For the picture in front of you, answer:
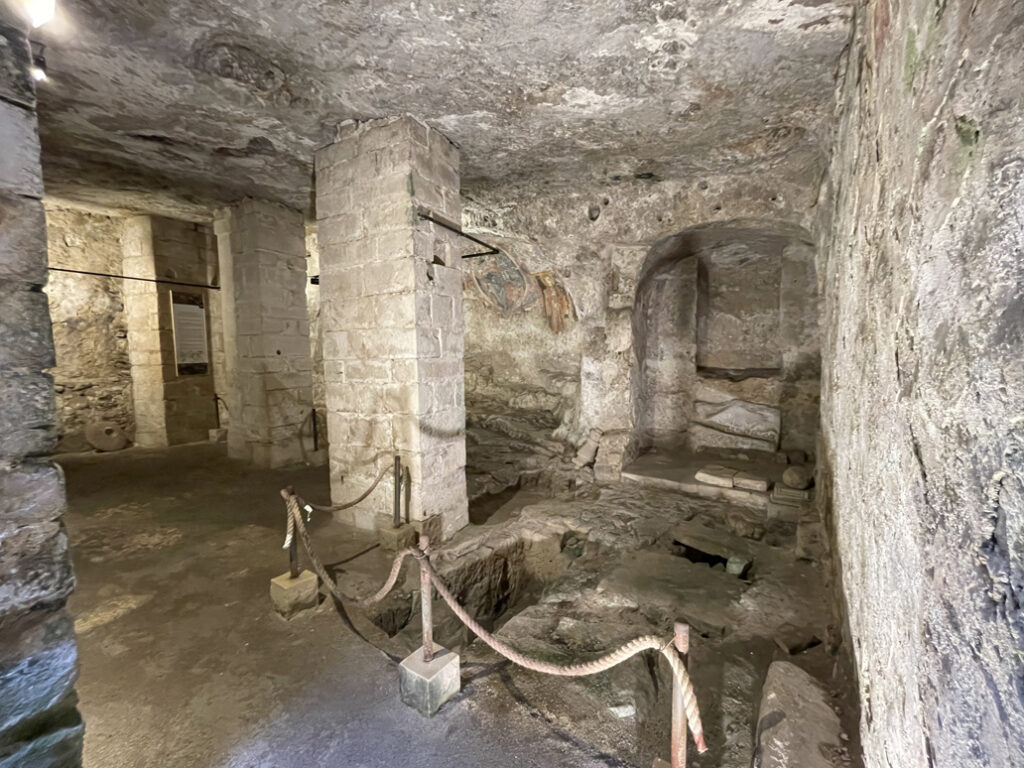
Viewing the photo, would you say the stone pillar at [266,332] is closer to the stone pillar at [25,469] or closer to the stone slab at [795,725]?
the stone pillar at [25,469]

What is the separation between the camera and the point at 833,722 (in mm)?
2084

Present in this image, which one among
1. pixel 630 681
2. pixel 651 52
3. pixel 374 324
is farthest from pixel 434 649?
pixel 651 52

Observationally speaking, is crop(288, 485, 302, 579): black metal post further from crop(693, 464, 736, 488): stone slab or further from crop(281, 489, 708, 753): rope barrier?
crop(693, 464, 736, 488): stone slab

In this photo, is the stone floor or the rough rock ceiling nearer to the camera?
the stone floor

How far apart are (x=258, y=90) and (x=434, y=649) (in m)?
4.21

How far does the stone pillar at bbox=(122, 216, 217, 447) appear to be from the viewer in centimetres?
780

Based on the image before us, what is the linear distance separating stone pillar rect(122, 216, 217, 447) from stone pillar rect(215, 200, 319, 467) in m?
1.88

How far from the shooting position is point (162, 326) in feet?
26.5

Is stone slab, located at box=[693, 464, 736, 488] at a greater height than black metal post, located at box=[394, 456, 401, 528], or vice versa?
black metal post, located at box=[394, 456, 401, 528]

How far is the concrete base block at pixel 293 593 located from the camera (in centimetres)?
317

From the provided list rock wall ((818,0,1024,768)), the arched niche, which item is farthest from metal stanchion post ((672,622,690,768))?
the arched niche

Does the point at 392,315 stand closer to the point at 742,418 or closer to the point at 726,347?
the point at 742,418

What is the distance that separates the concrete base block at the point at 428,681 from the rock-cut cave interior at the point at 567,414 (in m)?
0.03

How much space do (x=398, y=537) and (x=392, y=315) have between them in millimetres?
2063
